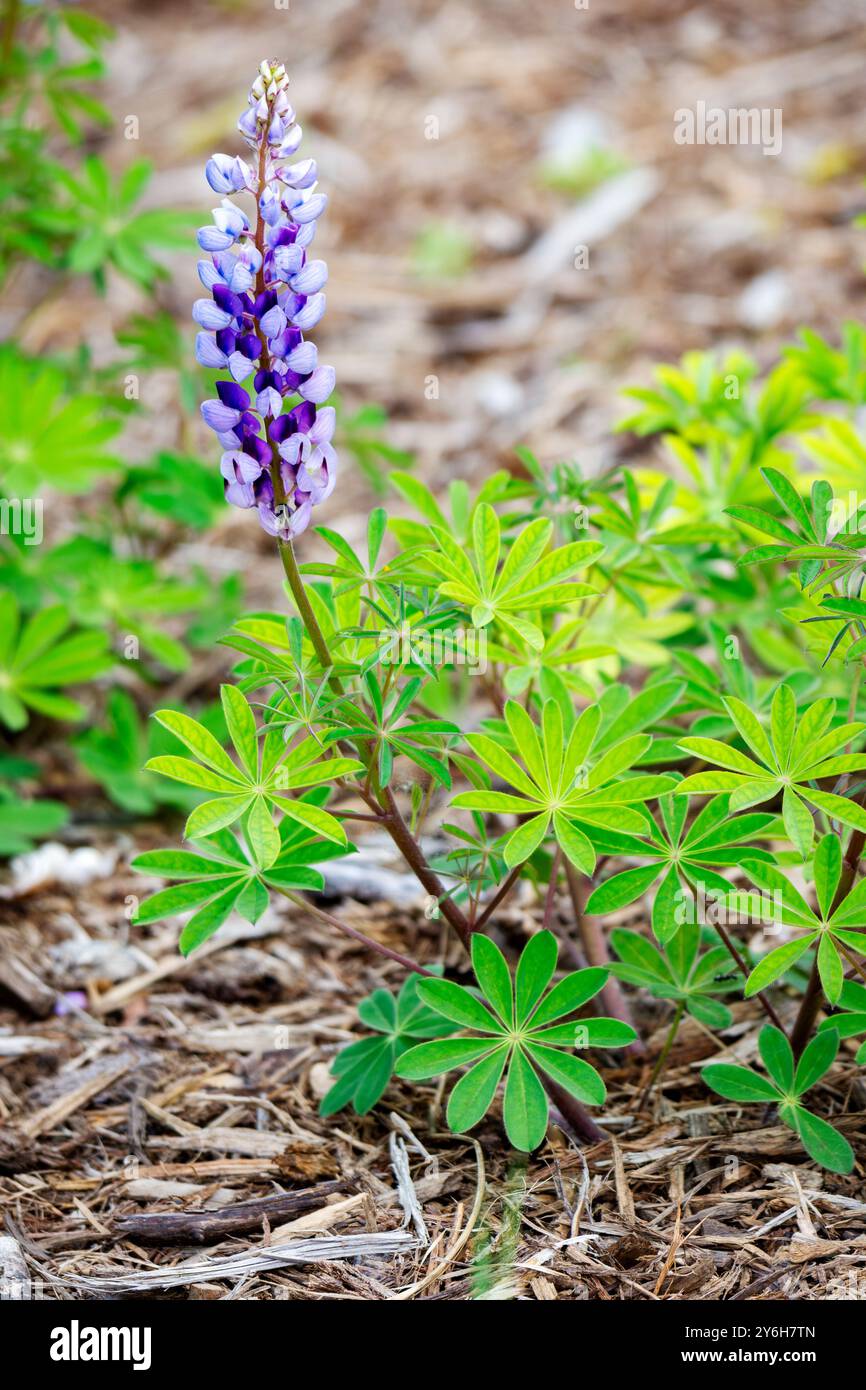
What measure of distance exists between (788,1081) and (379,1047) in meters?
0.63

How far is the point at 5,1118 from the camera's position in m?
2.08

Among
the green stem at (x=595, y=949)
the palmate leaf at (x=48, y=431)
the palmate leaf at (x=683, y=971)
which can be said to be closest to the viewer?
the palmate leaf at (x=683, y=971)

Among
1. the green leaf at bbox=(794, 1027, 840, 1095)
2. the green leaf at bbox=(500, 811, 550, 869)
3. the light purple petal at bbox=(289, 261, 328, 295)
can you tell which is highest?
the light purple petal at bbox=(289, 261, 328, 295)

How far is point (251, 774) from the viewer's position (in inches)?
65.2

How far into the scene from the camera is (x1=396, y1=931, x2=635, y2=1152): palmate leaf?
165cm

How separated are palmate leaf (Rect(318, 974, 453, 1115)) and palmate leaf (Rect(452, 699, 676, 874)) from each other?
1.36 ft

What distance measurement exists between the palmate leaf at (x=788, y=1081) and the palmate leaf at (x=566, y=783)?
0.39 meters

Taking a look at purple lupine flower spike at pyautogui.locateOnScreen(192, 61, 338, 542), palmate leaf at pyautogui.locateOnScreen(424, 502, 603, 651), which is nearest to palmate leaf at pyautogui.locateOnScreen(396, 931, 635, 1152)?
palmate leaf at pyautogui.locateOnScreen(424, 502, 603, 651)

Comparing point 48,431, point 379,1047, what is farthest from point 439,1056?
point 48,431

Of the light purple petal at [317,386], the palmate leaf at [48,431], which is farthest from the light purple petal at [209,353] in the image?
the palmate leaf at [48,431]

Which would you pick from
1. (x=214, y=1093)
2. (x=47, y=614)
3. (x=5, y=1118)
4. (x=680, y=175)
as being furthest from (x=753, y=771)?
(x=680, y=175)

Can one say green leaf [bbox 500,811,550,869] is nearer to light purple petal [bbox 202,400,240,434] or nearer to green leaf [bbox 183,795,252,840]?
green leaf [bbox 183,795,252,840]

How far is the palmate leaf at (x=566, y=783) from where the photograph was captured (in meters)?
1.64

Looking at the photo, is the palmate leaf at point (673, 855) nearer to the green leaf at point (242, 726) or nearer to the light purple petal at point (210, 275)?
the green leaf at point (242, 726)
